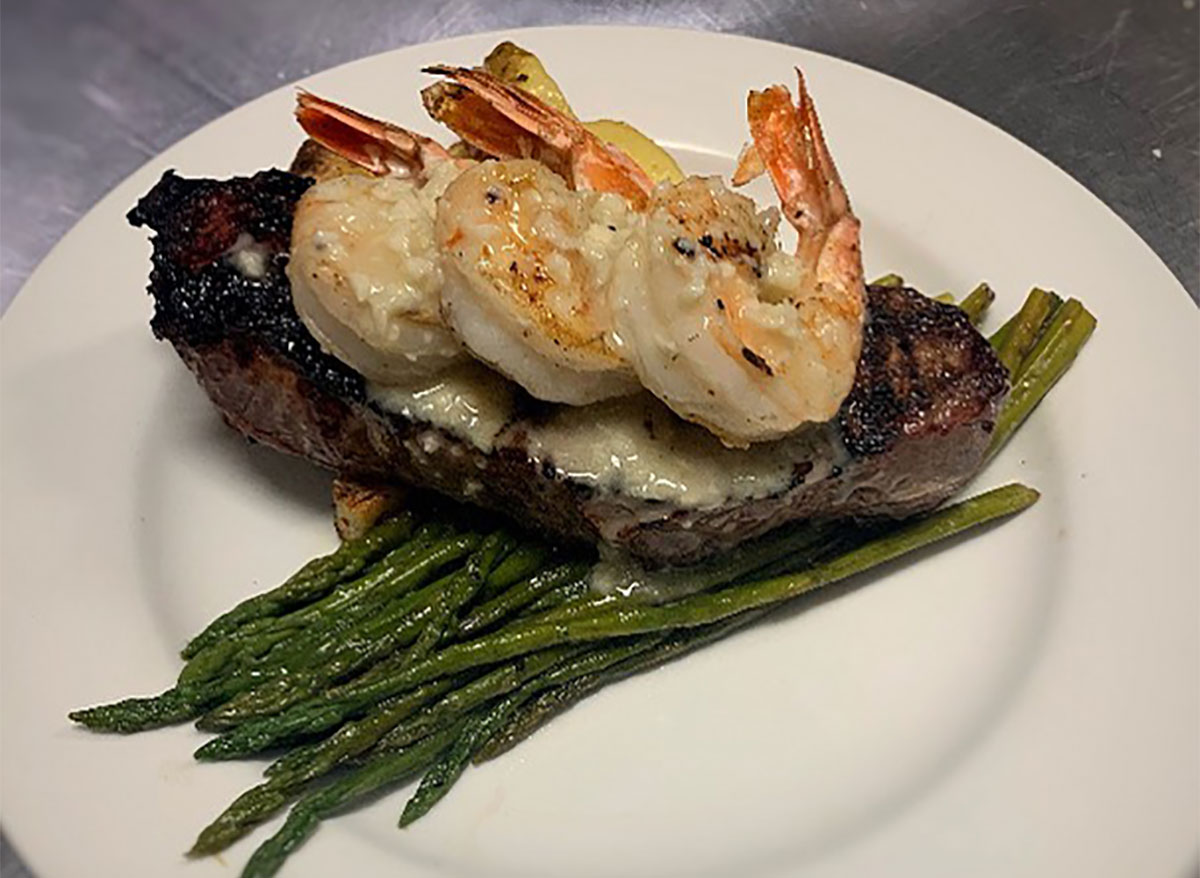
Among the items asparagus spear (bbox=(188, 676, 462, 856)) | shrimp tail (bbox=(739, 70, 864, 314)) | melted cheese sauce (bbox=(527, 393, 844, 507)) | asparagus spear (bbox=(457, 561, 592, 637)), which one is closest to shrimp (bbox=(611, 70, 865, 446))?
shrimp tail (bbox=(739, 70, 864, 314))

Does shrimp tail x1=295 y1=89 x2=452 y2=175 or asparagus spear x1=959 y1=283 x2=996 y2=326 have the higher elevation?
asparagus spear x1=959 y1=283 x2=996 y2=326

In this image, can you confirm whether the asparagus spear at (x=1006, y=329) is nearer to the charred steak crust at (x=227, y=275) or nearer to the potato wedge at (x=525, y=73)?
the potato wedge at (x=525, y=73)

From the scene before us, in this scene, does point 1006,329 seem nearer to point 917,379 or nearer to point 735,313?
point 917,379

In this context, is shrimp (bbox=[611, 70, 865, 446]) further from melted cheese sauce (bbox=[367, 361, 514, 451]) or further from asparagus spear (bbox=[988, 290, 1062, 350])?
asparagus spear (bbox=[988, 290, 1062, 350])

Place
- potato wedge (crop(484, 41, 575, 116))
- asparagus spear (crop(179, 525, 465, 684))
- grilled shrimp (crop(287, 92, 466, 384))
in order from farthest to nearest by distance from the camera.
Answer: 1. potato wedge (crop(484, 41, 575, 116))
2. asparagus spear (crop(179, 525, 465, 684))
3. grilled shrimp (crop(287, 92, 466, 384))

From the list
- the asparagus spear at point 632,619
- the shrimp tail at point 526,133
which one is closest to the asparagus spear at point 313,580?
the asparagus spear at point 632,619

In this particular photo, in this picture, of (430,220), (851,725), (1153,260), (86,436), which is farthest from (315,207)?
(1153,260)
